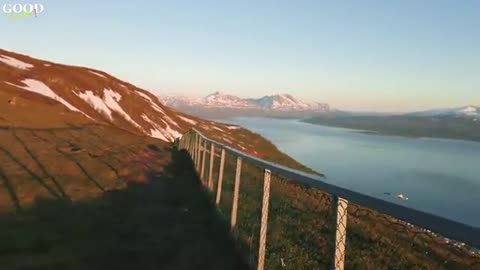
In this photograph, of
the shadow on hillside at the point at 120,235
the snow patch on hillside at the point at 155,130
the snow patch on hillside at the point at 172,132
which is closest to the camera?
the shadow on hillside at the point at 120,235

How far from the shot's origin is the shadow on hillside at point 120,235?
9828 millimetres

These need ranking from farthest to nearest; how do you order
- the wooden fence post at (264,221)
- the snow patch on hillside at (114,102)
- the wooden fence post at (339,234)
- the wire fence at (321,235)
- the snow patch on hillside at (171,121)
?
the snow patch on hillside at (171,121) < the snow patch on hillside at (114,102) < the wooden fence post at (264,221) < the wire fence at (321,235) < the wooden fence post at (339,234)

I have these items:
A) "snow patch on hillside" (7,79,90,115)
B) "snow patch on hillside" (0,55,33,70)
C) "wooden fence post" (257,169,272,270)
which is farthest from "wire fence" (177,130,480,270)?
"snow patch on hillside" (0,55,33,70)

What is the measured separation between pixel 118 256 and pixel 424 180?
96.4 meters

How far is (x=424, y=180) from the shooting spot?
99.5 metres

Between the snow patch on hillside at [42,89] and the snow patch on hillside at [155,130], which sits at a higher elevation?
the snow patch on hillside at [42,89]

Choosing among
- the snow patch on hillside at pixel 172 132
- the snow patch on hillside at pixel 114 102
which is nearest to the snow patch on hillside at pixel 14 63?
the snow patch on hillside at pixel 114 102

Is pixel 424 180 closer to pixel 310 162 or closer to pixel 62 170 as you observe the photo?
pixel 310 162

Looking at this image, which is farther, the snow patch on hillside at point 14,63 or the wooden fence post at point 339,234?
the snow patch on hillside at point 14,63

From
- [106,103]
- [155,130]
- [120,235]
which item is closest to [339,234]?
[120,235]

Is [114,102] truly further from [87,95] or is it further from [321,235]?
[321,235]

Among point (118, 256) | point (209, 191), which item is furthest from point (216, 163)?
point (118, 256)

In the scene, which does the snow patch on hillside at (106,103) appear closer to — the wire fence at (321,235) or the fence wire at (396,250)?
the wire fence at (321,235)

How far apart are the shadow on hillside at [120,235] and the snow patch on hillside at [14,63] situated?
8310 centimetres
